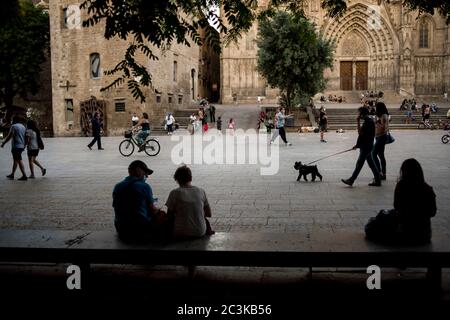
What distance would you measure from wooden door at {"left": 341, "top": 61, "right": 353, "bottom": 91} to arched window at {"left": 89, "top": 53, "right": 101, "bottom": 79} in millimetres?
25280

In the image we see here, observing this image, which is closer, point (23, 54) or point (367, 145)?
point (367, 145)

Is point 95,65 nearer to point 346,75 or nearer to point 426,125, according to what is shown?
point 426,125

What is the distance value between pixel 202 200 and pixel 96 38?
108 feet

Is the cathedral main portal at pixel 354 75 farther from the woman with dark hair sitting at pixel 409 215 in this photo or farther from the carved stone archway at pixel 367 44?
the woman with dark hair sitting at pixel 409 215

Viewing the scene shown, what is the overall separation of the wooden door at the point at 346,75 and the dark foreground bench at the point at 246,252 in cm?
4618

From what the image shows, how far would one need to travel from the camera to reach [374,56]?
160 feet

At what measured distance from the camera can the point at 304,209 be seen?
8.23m

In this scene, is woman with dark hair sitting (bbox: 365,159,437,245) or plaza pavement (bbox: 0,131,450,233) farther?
plaza pavement (bbox: 0,131,450,233)

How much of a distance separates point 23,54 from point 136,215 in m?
40.0

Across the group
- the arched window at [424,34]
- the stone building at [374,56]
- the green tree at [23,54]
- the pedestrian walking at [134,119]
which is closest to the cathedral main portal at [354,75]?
the stone building at [374,56]

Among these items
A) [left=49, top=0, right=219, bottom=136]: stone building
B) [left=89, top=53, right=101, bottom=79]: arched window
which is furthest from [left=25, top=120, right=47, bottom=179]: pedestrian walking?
[left=89, top=53, right=101, bottom=79]: arched window

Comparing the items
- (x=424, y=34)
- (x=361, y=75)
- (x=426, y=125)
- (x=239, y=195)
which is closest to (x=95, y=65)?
(x=426, y=125)

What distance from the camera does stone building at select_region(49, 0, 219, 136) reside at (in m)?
35.2

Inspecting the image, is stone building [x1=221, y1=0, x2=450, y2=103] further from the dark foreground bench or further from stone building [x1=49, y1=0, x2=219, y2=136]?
the dark foreground bench
